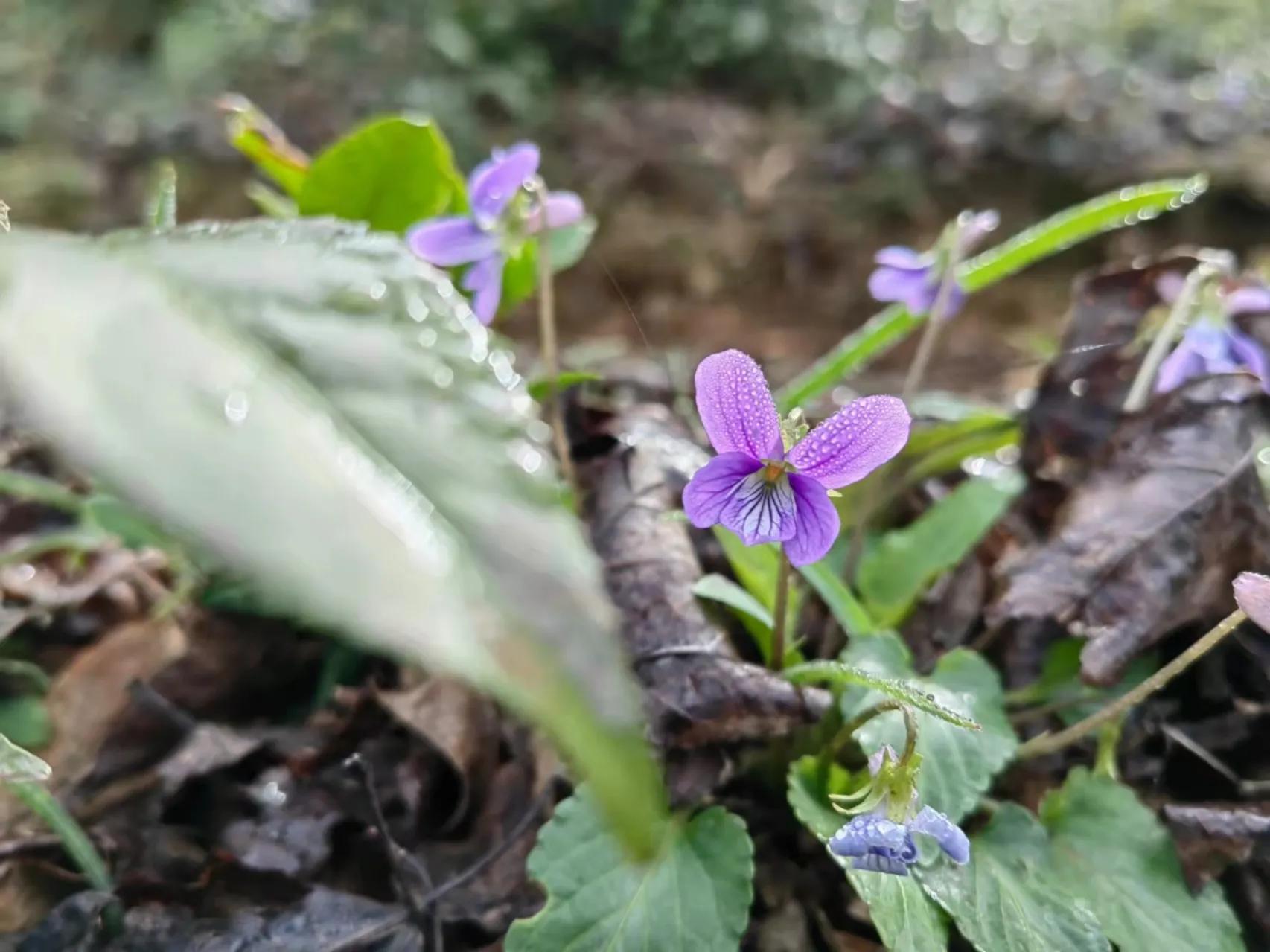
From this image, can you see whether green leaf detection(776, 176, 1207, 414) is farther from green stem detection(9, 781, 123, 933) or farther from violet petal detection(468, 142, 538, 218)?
green stem detection(9, 781, 123, 933)

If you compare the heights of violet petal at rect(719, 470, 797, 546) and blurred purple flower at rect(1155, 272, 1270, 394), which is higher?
blurred purple flower at rect(1155, 272, 1270, 394)

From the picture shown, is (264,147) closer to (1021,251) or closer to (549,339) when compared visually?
(549,339)

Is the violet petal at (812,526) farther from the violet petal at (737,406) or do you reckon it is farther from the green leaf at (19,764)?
the green leaf at (19,764)

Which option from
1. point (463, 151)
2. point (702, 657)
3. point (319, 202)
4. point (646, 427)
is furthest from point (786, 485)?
point (463, 151)

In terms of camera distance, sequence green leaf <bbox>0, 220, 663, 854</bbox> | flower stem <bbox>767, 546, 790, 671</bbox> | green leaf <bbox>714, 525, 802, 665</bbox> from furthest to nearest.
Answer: green leaf <bbox>714, 525, 802, 665</bbox>, flower stem <bbox>767, 546, 790, 671</bbox>, green leaf <bbox>0, 220, 663, 854</bbox>

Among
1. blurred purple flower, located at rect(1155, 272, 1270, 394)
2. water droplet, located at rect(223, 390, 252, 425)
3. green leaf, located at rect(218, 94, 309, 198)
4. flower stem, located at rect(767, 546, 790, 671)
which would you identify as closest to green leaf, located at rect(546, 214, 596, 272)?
green leaf, located at rect(218, 94, 309, 198)

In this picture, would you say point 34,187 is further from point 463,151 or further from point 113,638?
point 113,638
